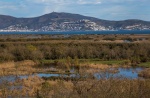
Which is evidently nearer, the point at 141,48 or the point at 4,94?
the point at 4,94

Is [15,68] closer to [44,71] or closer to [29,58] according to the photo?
[44,71]

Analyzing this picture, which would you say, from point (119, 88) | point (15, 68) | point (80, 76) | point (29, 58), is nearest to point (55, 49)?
point (29, 58)

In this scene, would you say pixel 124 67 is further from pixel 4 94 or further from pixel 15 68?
pixel 4 94

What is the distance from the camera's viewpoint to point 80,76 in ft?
70.6

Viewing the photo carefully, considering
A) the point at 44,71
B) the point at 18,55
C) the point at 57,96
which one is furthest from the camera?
the point at 18,55

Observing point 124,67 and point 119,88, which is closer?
point 119,88

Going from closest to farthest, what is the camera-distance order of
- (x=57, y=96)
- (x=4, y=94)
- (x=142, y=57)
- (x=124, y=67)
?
(x=57, y=96), (x=4, y=94), (x=124, y=67), (x=142, y=57)

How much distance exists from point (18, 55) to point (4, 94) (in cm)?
4003

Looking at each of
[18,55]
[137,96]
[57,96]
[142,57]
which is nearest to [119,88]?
[137,96]

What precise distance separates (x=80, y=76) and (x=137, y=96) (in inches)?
269

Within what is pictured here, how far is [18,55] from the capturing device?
5975cm

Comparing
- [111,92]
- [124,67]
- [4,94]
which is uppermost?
[111,92]

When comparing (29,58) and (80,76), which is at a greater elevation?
(80,76)

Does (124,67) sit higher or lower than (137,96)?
lower
